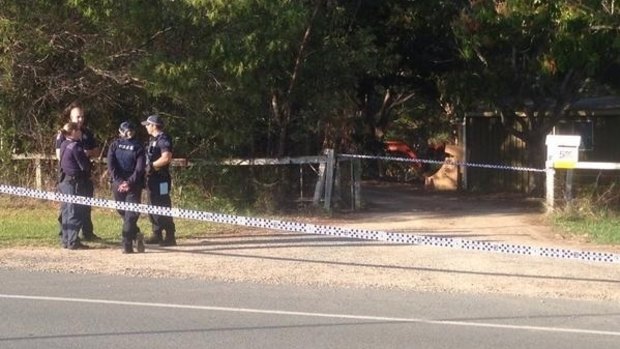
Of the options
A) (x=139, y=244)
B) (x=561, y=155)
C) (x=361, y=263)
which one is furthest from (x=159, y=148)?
(x=561, y=155)

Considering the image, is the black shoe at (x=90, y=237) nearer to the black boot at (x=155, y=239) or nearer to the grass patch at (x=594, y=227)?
the black boot at (x=155, y=239)

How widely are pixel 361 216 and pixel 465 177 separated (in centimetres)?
955

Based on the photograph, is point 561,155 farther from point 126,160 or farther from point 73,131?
point 73,131

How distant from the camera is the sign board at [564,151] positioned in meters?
15.3

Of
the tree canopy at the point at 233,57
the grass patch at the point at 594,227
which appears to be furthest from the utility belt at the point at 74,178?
the grass patch at the point at 594,227

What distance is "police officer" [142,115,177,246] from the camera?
1164 cm

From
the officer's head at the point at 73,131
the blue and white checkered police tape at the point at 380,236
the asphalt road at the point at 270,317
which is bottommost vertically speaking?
the asphalt road at the point at 270,317

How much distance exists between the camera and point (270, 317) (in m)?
8.30

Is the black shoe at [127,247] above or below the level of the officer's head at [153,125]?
below

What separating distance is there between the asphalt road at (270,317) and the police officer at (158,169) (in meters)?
1.90

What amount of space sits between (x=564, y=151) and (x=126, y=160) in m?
7.48

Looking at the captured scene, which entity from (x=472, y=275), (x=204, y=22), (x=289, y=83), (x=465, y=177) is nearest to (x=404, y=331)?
(x=472, y=275)

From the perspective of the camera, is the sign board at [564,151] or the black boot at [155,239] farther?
the sign board at [564,151]

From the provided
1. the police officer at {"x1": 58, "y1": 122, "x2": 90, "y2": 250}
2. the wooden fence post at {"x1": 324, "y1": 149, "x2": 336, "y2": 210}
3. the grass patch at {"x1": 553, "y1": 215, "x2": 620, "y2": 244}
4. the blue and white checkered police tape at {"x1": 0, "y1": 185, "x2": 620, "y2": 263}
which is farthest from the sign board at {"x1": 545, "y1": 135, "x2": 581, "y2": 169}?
the police officer at {"x1": 58, "y1": 122, "x2": 90, "y2": 250}
